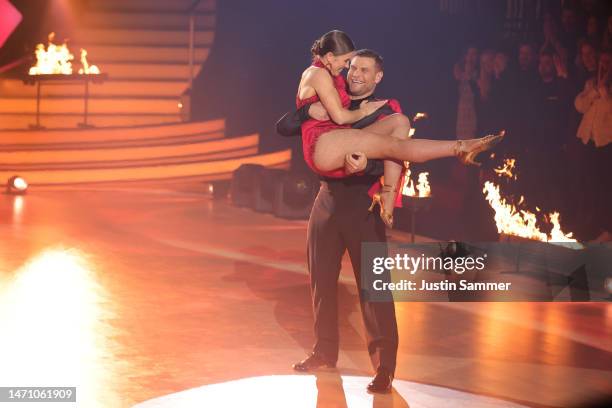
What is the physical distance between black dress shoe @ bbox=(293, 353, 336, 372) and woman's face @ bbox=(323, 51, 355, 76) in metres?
1.54

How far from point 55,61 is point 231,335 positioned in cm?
1176

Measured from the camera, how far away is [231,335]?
263 inches

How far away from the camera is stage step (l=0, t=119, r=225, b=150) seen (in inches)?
637

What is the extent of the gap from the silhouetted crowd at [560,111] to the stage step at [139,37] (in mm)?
9801

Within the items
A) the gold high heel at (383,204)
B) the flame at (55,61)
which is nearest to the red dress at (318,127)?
the gold high heel at (383,204)

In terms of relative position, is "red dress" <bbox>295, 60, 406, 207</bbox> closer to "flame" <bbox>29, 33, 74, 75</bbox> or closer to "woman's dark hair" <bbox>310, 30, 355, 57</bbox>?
"woman's dark hair" <bbox>310, 30, 355, 57</bbox>

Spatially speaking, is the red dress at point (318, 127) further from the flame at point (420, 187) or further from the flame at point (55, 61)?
the flame at point (55, 61)

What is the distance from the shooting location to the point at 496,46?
1025cm

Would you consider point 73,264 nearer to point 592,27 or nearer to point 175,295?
point 175,295

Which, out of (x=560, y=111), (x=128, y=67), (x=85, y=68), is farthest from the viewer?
(x=128, y=67)

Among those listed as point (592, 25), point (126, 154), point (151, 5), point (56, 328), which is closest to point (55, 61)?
point (126, 154)

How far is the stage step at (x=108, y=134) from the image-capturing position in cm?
1617

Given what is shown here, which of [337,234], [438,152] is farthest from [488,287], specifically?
[438,152]

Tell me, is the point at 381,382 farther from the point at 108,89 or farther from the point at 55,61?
the point at 108,89
